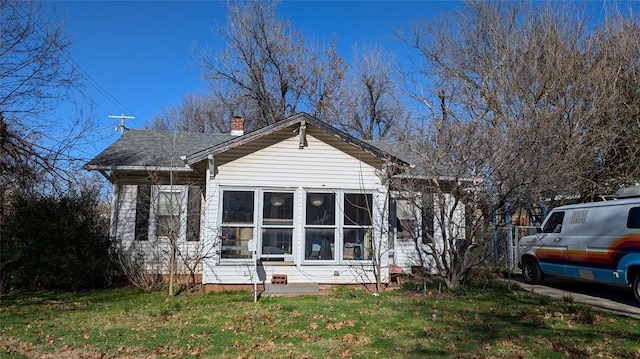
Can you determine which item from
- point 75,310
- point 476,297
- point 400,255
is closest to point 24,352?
point 75,310

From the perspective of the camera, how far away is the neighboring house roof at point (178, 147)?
10328mm

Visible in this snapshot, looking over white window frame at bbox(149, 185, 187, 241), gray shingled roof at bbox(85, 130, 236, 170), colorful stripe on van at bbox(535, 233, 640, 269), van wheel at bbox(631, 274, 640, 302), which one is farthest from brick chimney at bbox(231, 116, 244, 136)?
van wheel at bbox(631, 274, 640, 302)

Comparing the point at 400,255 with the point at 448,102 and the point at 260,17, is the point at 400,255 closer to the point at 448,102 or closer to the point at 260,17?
the point at 448,102

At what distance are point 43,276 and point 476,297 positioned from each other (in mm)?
9789

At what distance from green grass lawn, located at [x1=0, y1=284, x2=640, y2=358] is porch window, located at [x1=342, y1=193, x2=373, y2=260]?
1.59 meters

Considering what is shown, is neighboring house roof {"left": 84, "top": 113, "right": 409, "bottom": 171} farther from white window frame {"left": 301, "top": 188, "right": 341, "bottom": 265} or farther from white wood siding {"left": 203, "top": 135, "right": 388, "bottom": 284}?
white window frame {"left": 301, "top": 188, "right": 341, "bottom": 265}

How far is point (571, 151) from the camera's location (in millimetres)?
14797

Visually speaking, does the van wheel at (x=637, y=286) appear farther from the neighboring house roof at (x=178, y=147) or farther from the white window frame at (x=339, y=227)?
the white window frame at (x=339, y=227)

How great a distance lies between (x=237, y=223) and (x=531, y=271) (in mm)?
8072

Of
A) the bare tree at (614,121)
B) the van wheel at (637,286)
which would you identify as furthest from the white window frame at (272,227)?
the bare tree at (614,121)

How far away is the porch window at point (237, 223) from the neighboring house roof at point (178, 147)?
120cm

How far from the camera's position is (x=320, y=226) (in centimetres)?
1080

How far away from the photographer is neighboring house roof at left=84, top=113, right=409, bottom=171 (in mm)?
10328

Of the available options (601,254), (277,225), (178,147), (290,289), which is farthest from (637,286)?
(178,147)
